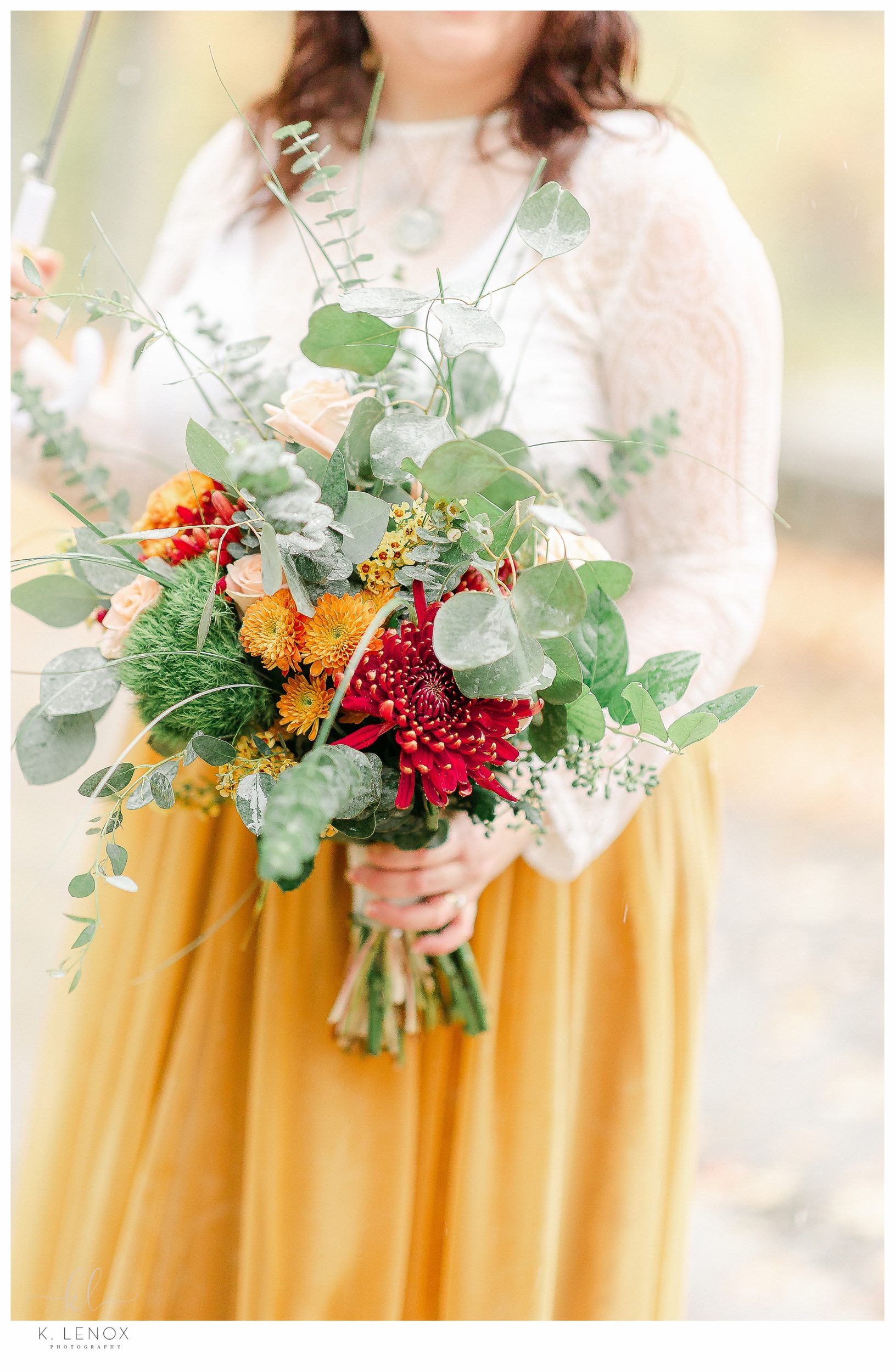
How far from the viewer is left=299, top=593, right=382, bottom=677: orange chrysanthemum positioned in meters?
0.40

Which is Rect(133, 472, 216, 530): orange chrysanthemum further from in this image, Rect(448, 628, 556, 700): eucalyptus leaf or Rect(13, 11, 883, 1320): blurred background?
Rect(13, 11, 883, 1320): blurred background

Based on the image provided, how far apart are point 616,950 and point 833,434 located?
532mm

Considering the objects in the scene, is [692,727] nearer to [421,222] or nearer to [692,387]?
[692,387]

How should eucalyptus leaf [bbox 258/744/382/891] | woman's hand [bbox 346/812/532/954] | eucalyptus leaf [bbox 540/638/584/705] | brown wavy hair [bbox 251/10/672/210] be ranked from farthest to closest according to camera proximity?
brown wavy hair [bbox 251/10/672/210] → woman's hand [bbox 346/812/532/954] → eucalyptus leaf [bbox 540/638/584/705] → eucalyptus leaf [bbox 258/744/382/891]

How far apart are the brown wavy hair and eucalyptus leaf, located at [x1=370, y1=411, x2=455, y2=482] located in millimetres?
375

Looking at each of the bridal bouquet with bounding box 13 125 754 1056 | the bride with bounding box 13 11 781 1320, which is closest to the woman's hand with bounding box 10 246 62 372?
the bride with bounding box 13 11 781 1320

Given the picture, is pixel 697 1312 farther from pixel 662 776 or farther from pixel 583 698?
pixel 583 698

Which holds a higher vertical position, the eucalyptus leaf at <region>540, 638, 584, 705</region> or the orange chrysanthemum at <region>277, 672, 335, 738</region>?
the eucalyptus leaf at <region>540, 638, 584, 705</region>

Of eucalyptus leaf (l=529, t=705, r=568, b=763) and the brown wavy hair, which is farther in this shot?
the brown wavy hair

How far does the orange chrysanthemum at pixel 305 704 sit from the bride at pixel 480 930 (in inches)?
7.4

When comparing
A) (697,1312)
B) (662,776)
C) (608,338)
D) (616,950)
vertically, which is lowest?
(697,1312)

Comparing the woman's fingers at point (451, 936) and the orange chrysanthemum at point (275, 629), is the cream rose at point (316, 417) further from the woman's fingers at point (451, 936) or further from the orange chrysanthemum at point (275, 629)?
the woman's fingers at point (451, 936)

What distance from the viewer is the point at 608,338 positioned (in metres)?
0.67
